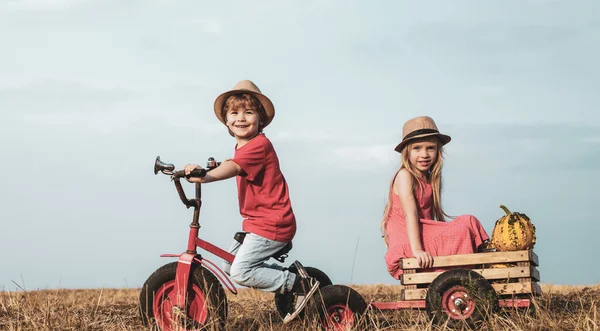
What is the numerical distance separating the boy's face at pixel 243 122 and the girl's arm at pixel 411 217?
1495mm

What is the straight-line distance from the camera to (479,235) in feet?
22.0

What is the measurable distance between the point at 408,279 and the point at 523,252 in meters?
1.04

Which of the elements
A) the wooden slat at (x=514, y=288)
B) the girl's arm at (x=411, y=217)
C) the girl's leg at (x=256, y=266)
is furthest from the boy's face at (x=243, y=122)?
the wooden slat at (x=514, y=288)

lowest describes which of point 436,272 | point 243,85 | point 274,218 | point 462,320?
point 462,320

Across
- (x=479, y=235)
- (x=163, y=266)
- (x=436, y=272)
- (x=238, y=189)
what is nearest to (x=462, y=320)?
(x=436, y=272)

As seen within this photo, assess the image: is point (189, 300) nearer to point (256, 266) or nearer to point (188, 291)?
point (188, 291)

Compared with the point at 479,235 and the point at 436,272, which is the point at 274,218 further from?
the point at 479,235

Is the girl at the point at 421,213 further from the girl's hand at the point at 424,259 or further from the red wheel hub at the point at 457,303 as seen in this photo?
the red wheel hub at the point at 457,303

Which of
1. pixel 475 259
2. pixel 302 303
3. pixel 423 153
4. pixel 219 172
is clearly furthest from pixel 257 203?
pixel 475 259

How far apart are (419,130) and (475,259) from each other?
4.55 ft

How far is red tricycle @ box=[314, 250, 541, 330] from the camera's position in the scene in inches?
234

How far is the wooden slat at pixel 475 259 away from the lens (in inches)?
245

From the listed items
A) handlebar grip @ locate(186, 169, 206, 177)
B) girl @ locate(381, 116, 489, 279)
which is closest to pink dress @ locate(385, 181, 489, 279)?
girl @ locate(381, 116, 489, 279)

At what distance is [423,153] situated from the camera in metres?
6.81
